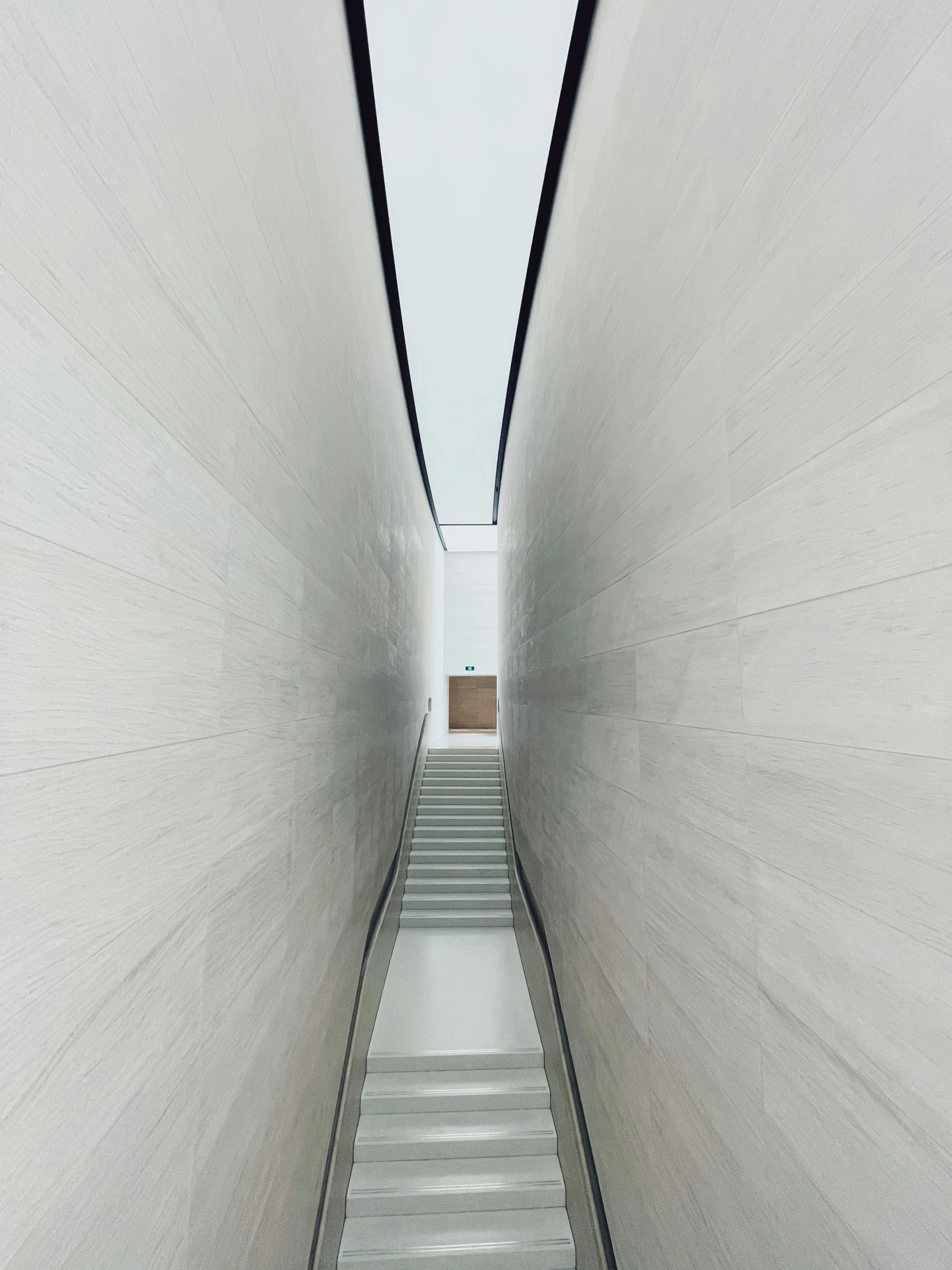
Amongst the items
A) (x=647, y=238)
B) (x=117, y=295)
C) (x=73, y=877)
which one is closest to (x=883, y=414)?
(x=117, y=295)

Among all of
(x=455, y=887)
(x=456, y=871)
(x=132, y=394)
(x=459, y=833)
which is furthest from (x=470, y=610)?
(x=132, y=394)

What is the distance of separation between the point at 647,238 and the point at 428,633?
21.4 feet

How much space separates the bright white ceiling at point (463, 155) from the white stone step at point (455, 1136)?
4.50m

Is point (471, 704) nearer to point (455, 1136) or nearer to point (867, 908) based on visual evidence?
point (455, 1136)

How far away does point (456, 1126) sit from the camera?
2.86m

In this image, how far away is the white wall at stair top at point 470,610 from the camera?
35.6 feet

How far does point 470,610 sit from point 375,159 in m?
8.33

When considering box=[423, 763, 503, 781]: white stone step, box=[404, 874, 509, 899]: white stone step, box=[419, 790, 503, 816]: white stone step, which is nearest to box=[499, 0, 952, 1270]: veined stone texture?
box=[404, 874, 509, 899]: white stone step

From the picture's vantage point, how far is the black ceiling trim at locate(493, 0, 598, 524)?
7.48ft

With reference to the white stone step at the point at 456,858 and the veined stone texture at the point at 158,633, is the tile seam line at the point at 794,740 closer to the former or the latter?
the veined stone texture at the point at 158,633

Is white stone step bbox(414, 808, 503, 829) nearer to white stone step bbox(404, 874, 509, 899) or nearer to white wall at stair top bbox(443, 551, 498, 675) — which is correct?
white stone step bbox(404, 874, 509, 899)

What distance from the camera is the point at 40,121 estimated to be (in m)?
0.60

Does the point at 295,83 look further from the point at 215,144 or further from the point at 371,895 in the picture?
the point at 371,895

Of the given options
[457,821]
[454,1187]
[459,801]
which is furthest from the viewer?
[459,801]
